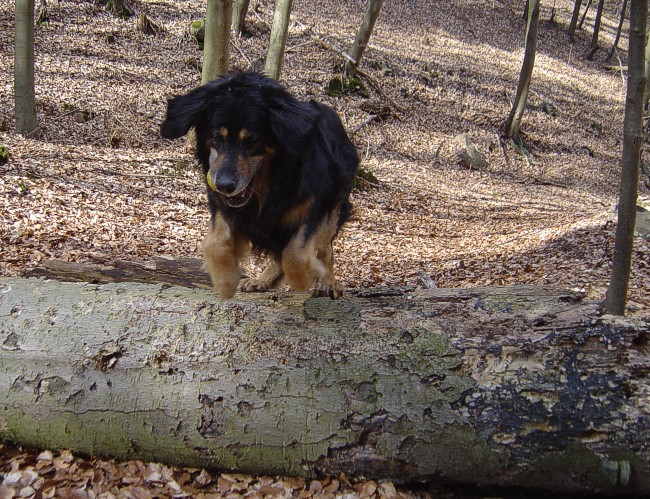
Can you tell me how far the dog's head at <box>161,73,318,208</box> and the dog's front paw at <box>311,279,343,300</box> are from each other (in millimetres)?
1120

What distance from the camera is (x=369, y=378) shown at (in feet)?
10.2

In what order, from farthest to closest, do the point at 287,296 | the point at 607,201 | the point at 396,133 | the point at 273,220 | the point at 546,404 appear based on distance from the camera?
1. the point at 396,133
2. the point at 607,201
3. the point at 273,220
4. the point at 287,296
5. the point at 546,404

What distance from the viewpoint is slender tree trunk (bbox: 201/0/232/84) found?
9570 mm

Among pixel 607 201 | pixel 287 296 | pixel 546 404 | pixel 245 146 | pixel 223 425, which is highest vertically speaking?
pixel 245 146

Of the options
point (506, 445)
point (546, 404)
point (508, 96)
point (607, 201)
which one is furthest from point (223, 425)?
point (508, 96)

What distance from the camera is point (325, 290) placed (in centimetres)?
472

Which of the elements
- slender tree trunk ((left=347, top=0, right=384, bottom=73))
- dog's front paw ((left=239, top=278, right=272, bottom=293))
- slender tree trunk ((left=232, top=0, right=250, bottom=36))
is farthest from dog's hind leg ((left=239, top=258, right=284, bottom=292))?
slender tree trunk ((left=232, top=0, right=250, bottom=36))

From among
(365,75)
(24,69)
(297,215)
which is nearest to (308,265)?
(297,215)

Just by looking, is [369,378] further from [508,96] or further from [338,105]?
[508,96]

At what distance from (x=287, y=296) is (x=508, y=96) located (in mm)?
21799

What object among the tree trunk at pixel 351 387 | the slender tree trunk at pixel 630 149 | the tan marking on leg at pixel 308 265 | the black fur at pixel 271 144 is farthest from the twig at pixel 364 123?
the tree trunk at pixel 351 387

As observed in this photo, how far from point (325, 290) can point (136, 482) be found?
2.19 meters

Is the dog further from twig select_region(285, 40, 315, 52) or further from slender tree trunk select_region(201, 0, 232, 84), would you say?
twig select_region(285, 40, 315, 52)

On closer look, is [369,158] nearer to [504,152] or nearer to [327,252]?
[504,152]
